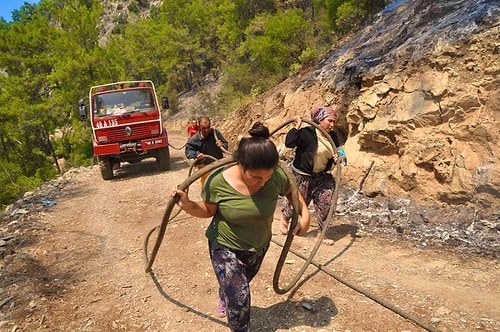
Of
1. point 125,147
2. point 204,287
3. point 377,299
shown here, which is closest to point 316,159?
point 377,299

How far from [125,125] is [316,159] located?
6715 millimetres

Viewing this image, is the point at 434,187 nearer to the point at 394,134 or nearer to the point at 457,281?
the point at 394,134

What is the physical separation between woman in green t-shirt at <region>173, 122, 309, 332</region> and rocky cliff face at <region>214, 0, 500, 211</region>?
12.6ft

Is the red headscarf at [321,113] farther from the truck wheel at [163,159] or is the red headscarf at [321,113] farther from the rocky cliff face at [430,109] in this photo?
the truck wheel at [163,159]

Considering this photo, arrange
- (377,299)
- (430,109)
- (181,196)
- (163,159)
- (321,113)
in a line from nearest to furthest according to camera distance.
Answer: (181,196) < (377,299) < (321,113) < (430,109) < (163,159)

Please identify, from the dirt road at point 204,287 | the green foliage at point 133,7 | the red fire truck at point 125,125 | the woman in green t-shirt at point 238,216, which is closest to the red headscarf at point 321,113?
the dirt road at point 204,287

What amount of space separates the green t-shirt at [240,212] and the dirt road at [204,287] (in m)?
1.17

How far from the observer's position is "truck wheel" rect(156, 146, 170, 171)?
438 inches

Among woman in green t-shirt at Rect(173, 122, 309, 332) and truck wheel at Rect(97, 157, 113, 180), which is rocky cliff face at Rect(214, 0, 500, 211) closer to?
woman in green t-shirt at Rect(173, 122, 309, 332)

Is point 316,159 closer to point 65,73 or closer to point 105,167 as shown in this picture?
point 105,167

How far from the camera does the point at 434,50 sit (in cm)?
671

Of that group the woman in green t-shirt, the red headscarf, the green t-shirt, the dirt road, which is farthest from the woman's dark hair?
the red headscarf

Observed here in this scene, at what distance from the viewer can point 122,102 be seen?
10.6 m

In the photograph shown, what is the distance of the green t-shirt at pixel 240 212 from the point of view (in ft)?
8.84
